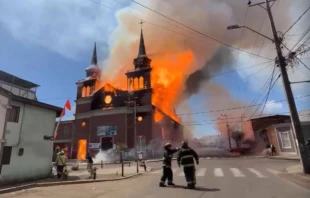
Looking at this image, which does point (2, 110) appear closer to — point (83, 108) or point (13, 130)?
point (13, 130)

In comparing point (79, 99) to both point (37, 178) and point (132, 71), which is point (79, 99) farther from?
point (37, 178)

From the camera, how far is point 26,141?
1376 cm

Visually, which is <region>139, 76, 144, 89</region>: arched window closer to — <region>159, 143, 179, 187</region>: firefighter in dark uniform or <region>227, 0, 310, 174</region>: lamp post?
<region>227, 0, 310, 174</region>: lamp post

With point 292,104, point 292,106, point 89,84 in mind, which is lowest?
point 292,106

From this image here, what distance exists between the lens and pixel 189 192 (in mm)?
7750

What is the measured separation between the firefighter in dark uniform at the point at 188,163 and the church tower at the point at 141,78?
38.1 metres

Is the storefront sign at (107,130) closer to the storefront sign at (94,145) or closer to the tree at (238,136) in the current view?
the storefront sign at (94,145)

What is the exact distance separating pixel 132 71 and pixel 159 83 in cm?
715

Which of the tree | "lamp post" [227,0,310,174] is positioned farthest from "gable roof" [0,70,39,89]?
the tree

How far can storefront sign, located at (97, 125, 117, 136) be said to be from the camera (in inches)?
1834

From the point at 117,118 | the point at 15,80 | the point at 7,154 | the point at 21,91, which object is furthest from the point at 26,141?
the point at 117,118

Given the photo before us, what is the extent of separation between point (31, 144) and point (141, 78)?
38.5 m

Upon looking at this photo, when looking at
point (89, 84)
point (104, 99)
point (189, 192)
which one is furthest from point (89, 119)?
point (189, 192)

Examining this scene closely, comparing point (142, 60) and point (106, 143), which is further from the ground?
point (142, 60)
